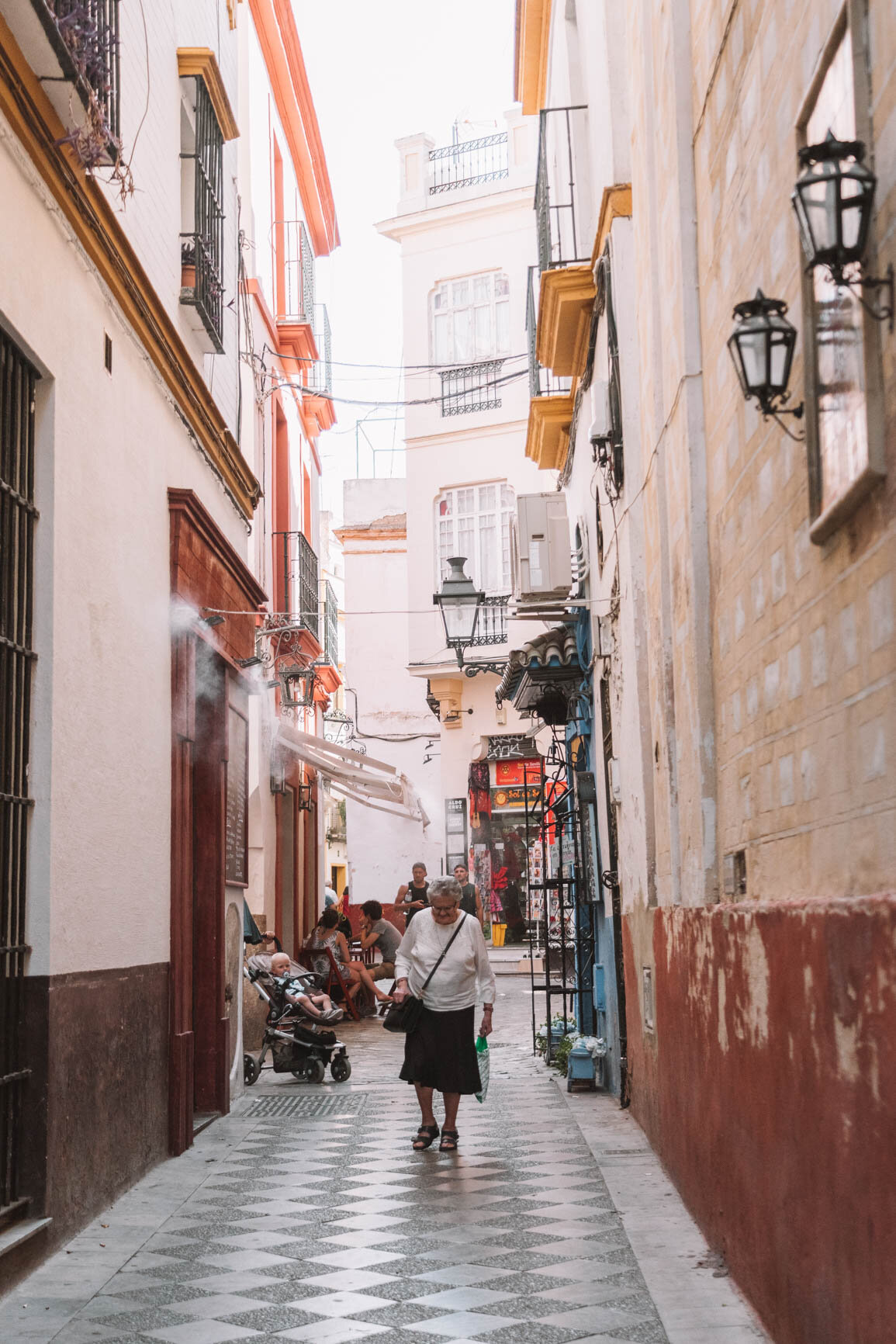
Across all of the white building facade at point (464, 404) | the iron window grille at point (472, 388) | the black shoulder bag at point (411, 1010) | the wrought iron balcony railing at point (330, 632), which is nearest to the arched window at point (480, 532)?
the white building facade at point (464, 404)

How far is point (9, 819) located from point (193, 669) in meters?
3.79

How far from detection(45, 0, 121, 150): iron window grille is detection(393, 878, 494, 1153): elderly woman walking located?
4.74m

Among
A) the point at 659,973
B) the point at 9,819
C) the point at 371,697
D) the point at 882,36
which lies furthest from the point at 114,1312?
the point at 371,697

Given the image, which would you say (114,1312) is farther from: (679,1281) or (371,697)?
(371,697)

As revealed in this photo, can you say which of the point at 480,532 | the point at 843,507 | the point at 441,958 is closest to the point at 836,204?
the point at 843,507

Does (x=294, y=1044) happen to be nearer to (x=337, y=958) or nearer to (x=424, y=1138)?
(x=424, y=1138)

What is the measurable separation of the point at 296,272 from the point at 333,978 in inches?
372

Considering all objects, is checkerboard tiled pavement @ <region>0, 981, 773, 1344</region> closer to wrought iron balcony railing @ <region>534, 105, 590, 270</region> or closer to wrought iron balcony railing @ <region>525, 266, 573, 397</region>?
wrought iron balcony railing @ <region>534, 105, 590, 270</region>

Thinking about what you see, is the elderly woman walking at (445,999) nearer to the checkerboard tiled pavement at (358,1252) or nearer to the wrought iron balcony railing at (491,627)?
the checkerboard tiled pavement at (358,1252)

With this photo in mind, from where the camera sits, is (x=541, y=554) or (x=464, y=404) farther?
(x=464, y=404)

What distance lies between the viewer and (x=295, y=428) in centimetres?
2225

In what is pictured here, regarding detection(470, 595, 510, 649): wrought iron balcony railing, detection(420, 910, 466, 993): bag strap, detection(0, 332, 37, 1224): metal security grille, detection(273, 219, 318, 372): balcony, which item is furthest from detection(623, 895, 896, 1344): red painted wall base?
detection(470, 595, 510, 649): wrought iron balcony railing

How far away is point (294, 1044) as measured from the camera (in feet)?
41.4

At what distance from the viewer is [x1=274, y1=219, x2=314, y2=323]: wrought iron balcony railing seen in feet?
65.7
